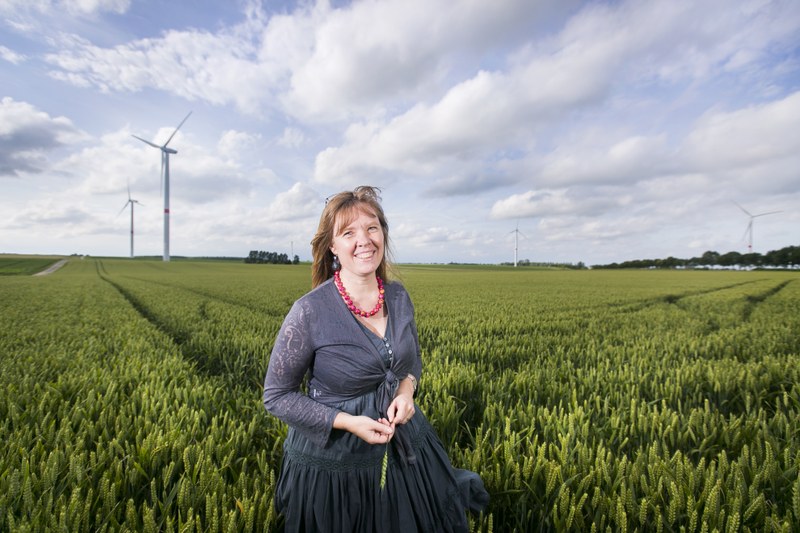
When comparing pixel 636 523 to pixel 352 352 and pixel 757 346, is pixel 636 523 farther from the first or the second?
pixel 757 346

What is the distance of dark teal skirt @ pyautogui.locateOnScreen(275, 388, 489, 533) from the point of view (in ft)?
6.48

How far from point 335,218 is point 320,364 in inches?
30.3

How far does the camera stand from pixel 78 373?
16.6 feet

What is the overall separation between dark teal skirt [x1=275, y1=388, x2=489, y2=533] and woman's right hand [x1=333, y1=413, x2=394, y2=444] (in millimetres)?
154

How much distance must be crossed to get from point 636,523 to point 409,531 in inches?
52.3

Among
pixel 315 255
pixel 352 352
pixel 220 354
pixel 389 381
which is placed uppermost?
pixel 315 255

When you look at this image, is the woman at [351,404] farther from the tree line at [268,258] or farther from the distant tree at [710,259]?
the distant tree at [710,259]

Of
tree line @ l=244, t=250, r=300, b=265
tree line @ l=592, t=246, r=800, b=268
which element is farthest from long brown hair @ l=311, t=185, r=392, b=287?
tree line @ l=592, t=246, r=800, b=268

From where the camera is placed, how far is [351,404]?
6.51 feet

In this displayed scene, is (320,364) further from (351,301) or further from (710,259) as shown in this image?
(710,259)

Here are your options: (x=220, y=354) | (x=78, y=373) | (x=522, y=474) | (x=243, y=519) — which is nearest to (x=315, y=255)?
(x=243, y=519)

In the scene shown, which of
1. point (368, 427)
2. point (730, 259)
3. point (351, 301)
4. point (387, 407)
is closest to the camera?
point (368, 427)

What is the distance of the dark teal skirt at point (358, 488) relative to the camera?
6.48 ft

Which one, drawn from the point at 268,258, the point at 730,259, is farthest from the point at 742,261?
the point at 268,258
